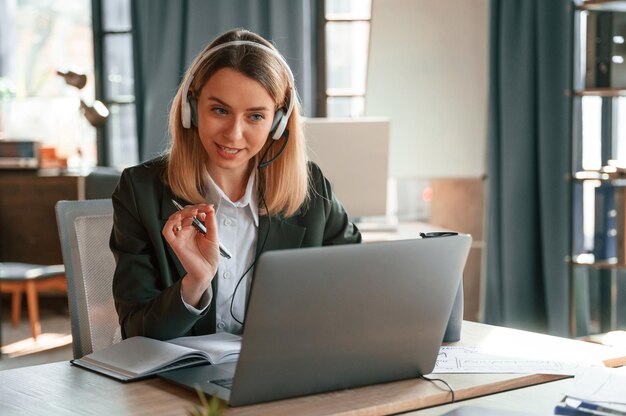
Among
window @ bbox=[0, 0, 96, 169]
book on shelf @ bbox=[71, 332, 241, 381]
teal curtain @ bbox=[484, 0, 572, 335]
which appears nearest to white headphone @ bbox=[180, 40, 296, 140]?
book on shelf @ bbox=[71, 332, 241, 381]

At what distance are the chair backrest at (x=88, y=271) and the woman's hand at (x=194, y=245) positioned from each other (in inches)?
11.1

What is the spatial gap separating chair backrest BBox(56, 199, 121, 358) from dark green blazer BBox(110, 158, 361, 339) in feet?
0.36

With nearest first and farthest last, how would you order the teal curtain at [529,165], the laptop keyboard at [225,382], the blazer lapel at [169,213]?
the laptop keyboard at [225,382] → the blazer lapel at [169,213] → the teal curtain at [529,165]

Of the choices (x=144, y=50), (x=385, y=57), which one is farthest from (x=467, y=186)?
(x=144, y=50)

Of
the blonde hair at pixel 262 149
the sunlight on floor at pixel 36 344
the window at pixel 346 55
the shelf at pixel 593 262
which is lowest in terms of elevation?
the sunlight on floor at pixel 36 344

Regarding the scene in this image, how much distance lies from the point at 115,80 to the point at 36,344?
1738 mm

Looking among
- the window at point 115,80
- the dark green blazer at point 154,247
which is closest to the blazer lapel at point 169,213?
the dark green blazer at point 154,247

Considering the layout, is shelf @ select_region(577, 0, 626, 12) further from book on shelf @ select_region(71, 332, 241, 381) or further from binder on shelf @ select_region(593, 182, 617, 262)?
book on shelf @ select_region(71, 332, 241, 381)

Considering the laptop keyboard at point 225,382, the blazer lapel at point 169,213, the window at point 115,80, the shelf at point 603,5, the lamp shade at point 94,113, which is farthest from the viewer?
the window at point 115,80

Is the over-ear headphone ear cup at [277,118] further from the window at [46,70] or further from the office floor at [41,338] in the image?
the window at [46,70]

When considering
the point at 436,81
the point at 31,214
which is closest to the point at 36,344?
the point at 31,214

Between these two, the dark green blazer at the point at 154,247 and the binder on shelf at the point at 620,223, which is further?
the binder on shelf at the point at 620,223

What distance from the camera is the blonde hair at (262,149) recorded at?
5.62ft

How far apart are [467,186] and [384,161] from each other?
3.57 feet
